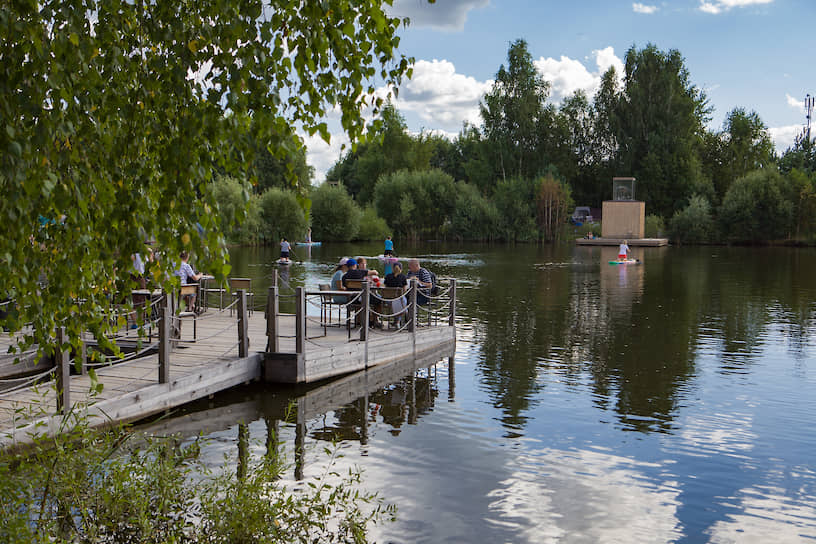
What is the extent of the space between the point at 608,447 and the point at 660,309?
15625 millimetres

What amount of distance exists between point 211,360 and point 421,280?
19.3 ft

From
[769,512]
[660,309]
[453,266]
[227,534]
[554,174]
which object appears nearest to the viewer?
[227,534]

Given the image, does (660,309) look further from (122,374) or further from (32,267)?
(32,267)

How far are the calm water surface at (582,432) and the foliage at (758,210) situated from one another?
54.0 m

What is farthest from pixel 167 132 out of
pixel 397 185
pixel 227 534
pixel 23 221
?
pixel 397 185

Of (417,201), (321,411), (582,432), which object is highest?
(417,201)

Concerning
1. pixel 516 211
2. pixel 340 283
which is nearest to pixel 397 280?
pixel 340 283

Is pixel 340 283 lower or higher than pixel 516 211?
lower

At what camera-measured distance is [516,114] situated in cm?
8231

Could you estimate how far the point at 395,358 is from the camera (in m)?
15.3

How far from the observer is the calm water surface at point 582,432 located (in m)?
8.26

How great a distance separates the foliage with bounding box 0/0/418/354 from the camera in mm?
3486

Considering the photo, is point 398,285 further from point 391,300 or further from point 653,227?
point 653,227

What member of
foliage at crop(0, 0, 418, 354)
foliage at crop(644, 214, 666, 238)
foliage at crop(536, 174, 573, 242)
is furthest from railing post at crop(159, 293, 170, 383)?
foliage at crop(536, 174, 573, 242)
